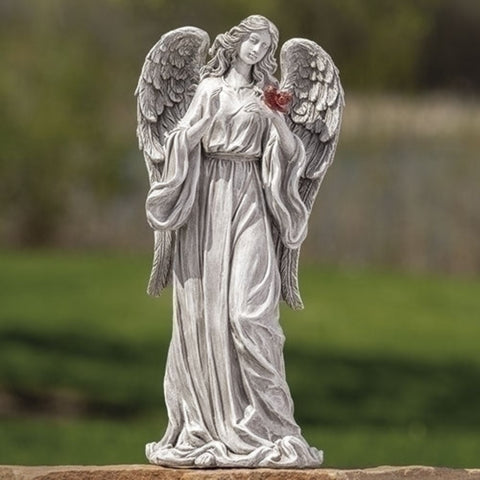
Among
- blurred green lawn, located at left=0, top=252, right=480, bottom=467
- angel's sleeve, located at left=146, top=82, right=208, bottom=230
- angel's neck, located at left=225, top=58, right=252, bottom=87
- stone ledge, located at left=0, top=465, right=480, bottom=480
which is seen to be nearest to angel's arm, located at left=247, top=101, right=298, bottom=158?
angel's neck, located at left=225, top=58, right=252, bottom=87

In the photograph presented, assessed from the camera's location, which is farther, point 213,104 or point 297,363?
point 297,363

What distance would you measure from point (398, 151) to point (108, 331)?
6625mm

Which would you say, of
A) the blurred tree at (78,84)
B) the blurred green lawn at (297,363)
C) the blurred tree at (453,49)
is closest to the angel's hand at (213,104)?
the blurred green lawn at (297,363)

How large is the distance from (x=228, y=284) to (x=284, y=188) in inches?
27.5

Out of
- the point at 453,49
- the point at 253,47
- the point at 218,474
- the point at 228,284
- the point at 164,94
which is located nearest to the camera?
the point at 218,474

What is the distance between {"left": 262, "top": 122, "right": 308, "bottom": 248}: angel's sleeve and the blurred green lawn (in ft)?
21.9

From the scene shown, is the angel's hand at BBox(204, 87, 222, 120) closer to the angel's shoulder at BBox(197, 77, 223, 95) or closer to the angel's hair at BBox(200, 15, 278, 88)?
the angel's shoulder at BBox(197, 77, 223, 95)

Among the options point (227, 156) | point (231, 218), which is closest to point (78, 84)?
point (227, 156)

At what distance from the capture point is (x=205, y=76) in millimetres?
10633

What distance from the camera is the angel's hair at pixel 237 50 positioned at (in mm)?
10570

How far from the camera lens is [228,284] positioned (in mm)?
10352

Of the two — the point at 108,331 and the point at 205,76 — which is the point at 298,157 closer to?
the point at 205,76

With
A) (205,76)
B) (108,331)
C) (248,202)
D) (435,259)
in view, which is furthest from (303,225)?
(435,259)

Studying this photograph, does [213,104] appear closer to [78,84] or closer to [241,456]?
[241,456]
